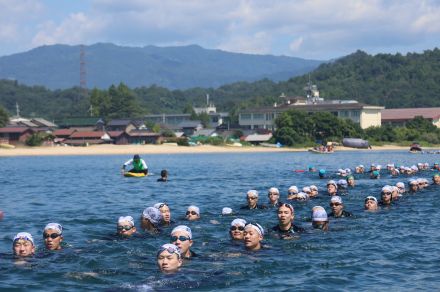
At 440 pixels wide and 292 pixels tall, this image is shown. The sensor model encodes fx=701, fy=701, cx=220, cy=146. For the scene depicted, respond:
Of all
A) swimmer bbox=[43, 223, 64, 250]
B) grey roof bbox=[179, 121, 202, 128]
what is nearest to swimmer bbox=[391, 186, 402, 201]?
swimmer bbox=[43, 223, 64, 250]

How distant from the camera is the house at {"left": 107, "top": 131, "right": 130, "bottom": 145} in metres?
135

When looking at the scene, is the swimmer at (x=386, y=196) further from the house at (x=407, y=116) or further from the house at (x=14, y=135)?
the house at (x=407, y=116)

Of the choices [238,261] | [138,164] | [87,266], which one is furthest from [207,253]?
[138,164]

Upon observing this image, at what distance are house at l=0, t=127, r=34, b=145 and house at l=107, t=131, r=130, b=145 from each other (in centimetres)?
1917

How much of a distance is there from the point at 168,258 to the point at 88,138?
119m

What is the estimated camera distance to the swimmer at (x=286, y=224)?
19.6 metres

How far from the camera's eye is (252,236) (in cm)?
1736

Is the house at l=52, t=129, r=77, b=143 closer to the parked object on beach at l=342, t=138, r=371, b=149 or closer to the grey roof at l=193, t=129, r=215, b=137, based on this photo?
the grey roof at l=193, t=129, r=215, b=137

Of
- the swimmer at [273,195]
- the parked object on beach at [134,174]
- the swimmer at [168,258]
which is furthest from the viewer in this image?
the parked object on beach at [134,174]

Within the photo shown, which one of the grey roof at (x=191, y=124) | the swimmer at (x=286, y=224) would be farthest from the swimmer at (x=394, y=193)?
the grey roof at (x=191, y=124)

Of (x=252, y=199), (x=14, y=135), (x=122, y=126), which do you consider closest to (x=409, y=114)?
(x=122, y=126)

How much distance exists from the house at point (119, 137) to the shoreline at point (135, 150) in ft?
45.2

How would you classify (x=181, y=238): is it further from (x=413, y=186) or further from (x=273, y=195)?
(x=413, y=186)

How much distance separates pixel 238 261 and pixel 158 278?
2.83m
